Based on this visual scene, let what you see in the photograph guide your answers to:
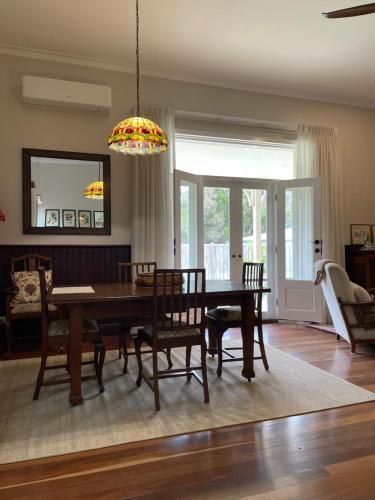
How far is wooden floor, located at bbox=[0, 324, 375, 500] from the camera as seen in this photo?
172cm

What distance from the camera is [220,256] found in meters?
5.67

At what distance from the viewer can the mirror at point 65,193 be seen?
4.50 meters

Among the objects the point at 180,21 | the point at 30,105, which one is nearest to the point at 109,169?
the point at 30,105

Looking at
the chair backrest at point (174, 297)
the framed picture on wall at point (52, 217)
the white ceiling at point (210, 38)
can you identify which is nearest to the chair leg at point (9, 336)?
the framed picture on wall at point (52, 217)

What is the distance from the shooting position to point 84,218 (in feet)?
15.4

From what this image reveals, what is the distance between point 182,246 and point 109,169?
53.8 inches

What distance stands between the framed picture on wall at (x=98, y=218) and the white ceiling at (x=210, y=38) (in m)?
1.82

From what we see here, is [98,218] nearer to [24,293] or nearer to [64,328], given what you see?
[24,293]

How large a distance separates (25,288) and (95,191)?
1.41m

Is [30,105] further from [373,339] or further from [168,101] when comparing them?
[373,339]

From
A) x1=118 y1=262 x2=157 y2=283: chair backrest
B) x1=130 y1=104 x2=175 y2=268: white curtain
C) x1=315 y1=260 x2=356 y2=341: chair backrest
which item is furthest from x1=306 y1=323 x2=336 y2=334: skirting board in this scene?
x1=118 y1=262 x2=157 y2=283: chair backrest

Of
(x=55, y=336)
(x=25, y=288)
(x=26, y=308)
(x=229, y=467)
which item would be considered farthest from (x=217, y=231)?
(x=229, y=467)

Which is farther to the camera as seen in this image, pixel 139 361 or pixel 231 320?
pixel 231 320

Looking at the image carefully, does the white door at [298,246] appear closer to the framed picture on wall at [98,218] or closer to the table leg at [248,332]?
the framed picture on wall at [98,218]
